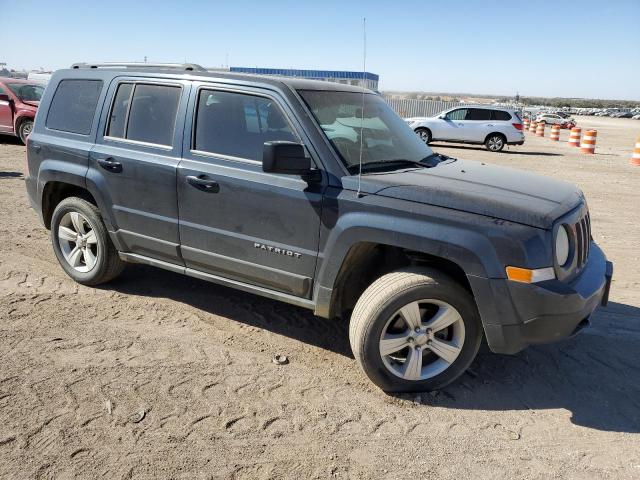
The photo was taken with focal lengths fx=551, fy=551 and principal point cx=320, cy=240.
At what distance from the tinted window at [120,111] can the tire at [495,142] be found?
1889 cm

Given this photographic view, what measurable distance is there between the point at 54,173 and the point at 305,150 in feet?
8.31

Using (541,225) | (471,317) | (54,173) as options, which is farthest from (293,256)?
(54,173)

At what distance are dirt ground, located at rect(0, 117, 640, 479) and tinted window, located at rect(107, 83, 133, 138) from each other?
1.46m

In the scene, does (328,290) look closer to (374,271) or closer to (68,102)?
(374,271)

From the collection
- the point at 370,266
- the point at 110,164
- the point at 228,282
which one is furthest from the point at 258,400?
the point at 110,164

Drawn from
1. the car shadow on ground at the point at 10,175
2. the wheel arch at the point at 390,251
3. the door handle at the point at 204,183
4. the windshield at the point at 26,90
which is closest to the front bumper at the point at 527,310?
the wheel arch at the point at 390,251

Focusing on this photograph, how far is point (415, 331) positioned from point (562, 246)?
3.38ft

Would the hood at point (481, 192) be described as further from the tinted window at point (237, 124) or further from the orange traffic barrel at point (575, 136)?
the orange traffic barrel at point (575, 136)

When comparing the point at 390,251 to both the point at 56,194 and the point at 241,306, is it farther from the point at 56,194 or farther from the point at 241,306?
the point at 56,194

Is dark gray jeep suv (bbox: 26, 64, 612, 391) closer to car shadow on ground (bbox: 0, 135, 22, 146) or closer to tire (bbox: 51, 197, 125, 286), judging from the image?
tire (bbox: 51, 197, 125, 286)

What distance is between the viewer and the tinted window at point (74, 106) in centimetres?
475

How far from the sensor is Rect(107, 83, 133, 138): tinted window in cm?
454

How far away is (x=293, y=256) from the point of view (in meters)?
3.75

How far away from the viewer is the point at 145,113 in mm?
4430
